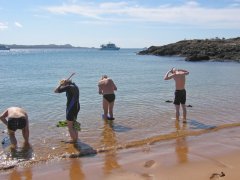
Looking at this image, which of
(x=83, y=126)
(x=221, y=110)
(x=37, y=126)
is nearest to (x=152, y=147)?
(x=83, y=126)

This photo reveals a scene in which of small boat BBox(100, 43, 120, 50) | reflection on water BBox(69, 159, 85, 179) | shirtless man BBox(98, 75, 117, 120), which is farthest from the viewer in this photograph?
small boat BBox(100, 43, 120, 50)

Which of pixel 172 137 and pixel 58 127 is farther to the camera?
pixel 58 127

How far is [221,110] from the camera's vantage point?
14.9m

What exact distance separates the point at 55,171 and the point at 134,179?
169cm

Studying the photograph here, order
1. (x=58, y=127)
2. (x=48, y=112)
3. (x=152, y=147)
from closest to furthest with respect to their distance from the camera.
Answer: (x=152, y=147), (x=58, y=127), (x=48, y=112)

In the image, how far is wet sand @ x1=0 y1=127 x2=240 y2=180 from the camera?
24.4 ft

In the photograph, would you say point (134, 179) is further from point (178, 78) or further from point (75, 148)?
point (178, 78)

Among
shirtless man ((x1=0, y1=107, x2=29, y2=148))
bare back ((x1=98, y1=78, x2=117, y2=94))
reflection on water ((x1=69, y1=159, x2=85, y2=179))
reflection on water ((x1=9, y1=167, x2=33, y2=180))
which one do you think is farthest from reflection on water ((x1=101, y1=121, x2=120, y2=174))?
shirtless man ((x1=0, y1=107, x2=29, y2=148))

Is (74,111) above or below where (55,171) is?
above

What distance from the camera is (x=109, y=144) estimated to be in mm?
9977

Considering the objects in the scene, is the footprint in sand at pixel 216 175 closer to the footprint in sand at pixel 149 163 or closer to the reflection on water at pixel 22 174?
the footprint in sand at pixel 149 163

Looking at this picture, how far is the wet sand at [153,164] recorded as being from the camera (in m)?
7.43

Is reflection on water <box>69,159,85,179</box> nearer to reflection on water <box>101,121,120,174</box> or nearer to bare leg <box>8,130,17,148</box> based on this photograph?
reflection on water <box>101,121,120,174</box>

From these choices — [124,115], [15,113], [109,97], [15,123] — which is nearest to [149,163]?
[15,123]
